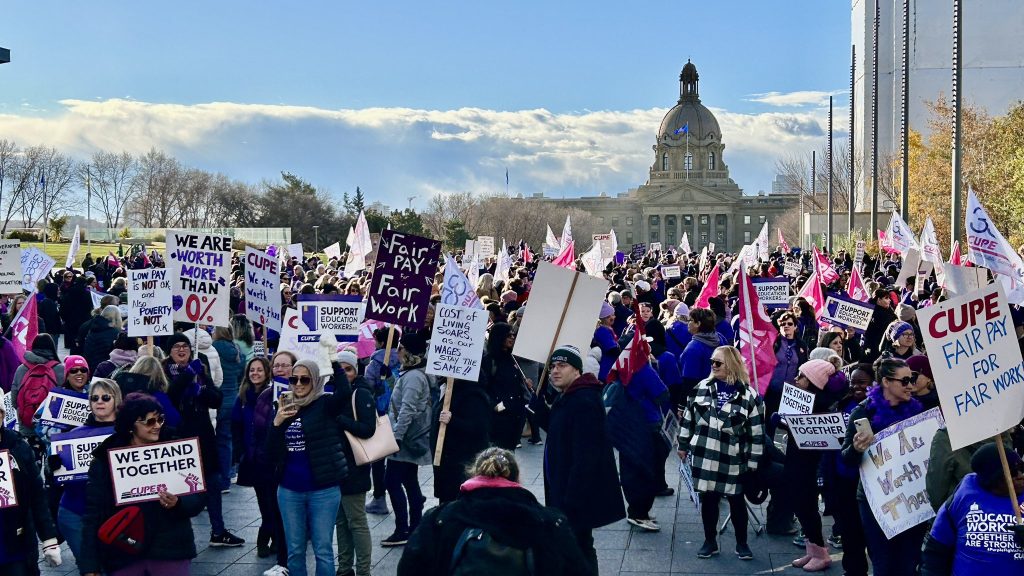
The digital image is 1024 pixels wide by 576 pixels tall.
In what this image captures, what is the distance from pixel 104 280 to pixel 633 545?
2549 centimetres

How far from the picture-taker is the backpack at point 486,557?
473cm

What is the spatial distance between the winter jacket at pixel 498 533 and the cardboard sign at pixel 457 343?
3.94 metres

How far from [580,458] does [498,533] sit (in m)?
2.34

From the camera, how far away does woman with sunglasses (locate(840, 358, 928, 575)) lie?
7074 mm

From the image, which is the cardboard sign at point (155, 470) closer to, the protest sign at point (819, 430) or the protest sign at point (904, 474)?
the protest sign at point (904, 474)

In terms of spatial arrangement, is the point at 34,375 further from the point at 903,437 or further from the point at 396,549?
the point at 903,437

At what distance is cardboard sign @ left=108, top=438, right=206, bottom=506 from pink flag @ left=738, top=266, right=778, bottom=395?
5.76 metres

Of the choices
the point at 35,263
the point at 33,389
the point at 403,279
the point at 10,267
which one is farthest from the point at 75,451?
the point at 35,263

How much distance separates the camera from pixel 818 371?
8.50m

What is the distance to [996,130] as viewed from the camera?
41406 mm

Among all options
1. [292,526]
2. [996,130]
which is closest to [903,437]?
[292,526]

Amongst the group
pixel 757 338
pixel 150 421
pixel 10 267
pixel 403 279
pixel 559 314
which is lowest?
pixel 150 421

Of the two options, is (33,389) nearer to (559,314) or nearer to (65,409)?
(65,409)

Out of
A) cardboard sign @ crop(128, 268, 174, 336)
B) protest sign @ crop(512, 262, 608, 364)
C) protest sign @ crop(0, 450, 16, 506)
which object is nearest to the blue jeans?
protest sign @ crop(0, 450, 16, 506)
